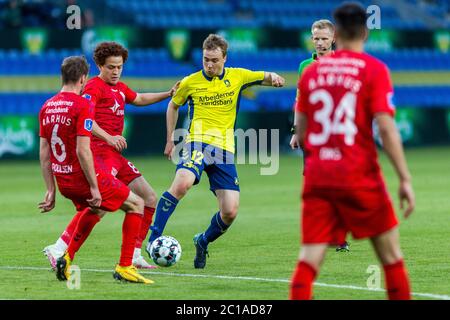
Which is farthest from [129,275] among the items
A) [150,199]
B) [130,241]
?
[150,199]

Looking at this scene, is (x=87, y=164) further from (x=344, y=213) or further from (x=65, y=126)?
(x=344, y=213)

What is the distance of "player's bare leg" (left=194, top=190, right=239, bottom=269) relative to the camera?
32.9 feet

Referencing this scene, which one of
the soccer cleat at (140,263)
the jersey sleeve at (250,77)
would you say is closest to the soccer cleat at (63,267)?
the soccer cleat at (140,263)

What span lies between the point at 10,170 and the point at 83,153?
46.8 feet

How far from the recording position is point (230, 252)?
11141 millimetres

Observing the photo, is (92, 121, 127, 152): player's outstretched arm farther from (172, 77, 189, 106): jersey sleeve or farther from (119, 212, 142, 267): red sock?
(172, 77, 189, 106): jersey sleeve

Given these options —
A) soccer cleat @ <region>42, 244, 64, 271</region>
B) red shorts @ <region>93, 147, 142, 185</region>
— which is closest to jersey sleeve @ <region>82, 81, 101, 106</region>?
red shorts @ <region>93, 147, 142, 185</region>

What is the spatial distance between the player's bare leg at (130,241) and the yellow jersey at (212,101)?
5.10 ft

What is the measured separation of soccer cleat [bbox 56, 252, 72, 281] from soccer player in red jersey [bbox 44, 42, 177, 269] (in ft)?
2.42

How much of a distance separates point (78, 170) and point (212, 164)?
179cm

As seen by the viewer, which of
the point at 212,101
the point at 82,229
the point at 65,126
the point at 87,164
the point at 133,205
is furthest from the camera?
the point at 212,101

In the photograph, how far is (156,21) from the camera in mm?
31188
